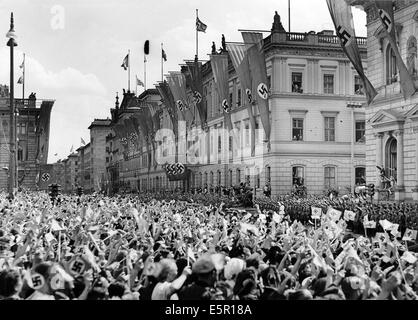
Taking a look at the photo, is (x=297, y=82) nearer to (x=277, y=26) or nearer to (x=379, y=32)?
(x=277, y=26)

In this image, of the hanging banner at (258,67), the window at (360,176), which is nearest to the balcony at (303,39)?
the window at (360,176)

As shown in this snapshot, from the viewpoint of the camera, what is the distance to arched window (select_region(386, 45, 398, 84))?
3186 centimetres

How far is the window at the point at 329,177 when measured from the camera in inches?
1868

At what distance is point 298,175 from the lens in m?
47.2

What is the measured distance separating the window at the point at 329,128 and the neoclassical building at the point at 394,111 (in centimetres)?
1369

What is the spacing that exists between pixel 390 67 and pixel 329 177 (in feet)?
53.7

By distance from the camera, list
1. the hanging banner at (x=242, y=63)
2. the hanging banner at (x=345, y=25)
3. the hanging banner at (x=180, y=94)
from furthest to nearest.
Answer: the hanging banner at (x=180, y=94) < the hanging banner at (x=242, y=63) < the hanging banner at (x=345, y=25)

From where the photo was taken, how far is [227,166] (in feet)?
178

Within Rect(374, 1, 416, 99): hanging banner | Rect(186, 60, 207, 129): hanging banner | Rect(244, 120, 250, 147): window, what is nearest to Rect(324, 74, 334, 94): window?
Rect(244, 120, 250, 147): window

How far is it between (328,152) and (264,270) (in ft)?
134

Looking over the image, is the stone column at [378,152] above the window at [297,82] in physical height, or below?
below

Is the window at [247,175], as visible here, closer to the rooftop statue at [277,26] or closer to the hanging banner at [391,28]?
the rooftop statue at [277,26]

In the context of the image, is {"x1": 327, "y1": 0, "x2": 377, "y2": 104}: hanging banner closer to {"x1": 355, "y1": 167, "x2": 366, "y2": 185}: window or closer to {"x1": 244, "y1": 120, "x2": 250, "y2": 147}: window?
{"x1": 355, "y1": 167, "x2": 366, "y2": 185}: window
